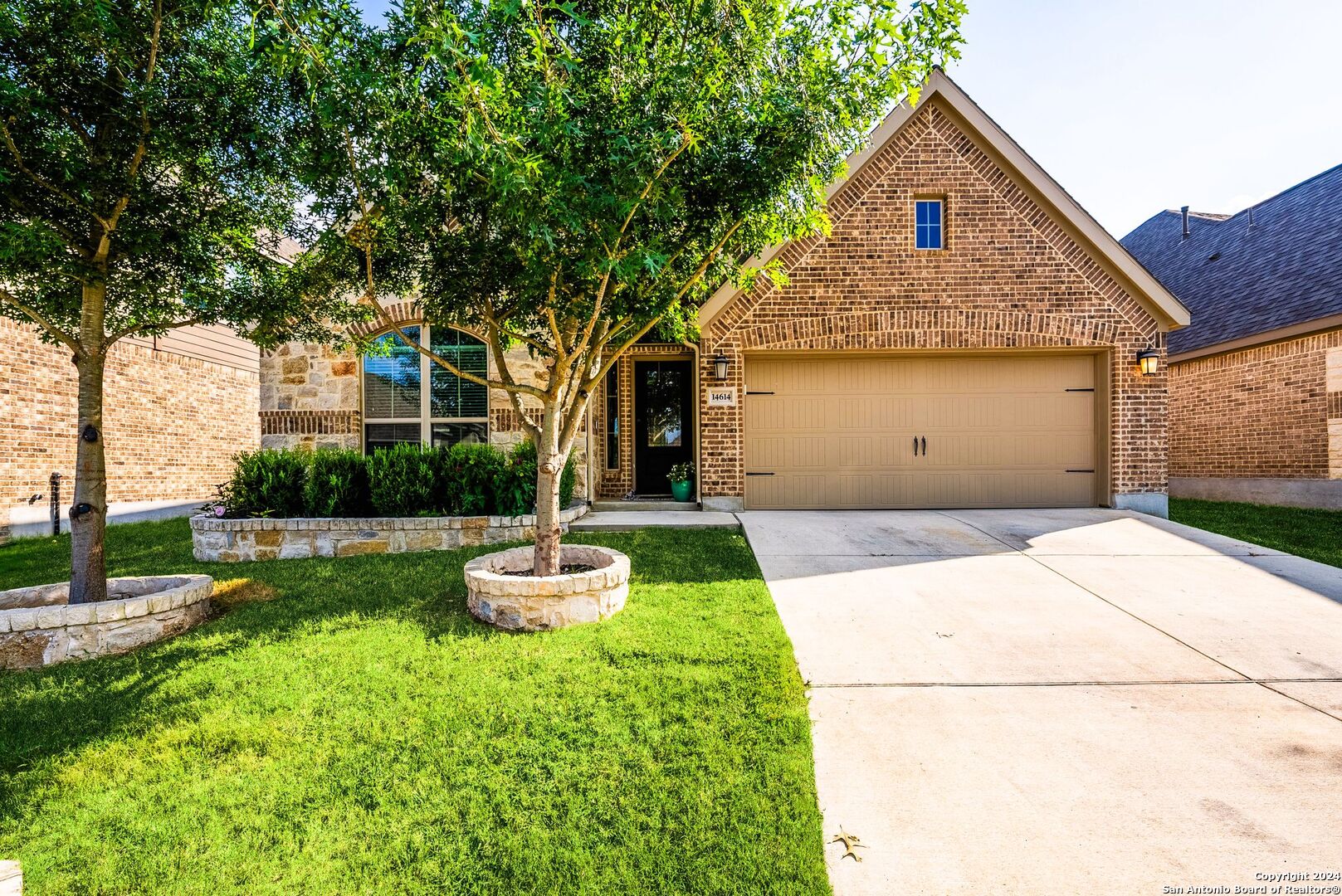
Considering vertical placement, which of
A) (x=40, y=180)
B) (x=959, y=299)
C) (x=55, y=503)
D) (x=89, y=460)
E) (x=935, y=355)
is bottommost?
(x=55, y=503)

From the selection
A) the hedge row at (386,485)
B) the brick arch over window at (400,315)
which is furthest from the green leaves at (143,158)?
the brick arch over window at (400,315)

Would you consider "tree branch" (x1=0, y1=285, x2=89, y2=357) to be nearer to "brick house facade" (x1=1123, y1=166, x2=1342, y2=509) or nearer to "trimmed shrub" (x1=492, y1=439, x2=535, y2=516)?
"trimmed shrub" (x1=492, y1=439, x2=535, y2=516)

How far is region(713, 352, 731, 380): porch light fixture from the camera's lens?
8523 millimetres

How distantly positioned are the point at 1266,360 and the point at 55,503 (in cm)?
1981

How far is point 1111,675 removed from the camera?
11.4 ft

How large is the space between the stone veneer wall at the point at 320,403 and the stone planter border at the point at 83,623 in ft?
14.2

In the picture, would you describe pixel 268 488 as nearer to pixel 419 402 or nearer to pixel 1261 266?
pixel 419 402

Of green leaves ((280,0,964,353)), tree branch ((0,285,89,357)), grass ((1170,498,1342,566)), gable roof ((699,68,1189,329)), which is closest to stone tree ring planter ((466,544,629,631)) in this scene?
green leaves ((280,0,964,353))

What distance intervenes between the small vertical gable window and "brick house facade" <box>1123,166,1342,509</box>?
21.1 ft

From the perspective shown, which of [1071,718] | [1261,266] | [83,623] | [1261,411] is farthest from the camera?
[1261,266]

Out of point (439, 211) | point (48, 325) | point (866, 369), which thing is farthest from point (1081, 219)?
point (48, 325)

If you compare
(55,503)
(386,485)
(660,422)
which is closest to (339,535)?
(386,485)

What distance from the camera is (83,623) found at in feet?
Answer: 13.1

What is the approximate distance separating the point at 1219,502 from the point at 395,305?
47.5 feet
